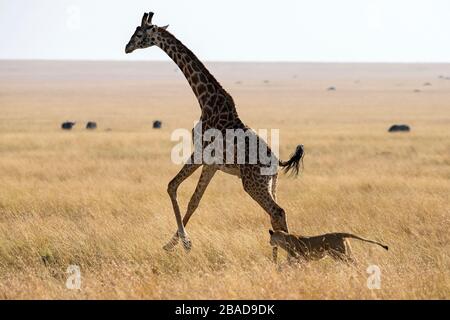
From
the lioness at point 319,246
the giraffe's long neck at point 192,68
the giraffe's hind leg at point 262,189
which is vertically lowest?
the lioness at point 319,246

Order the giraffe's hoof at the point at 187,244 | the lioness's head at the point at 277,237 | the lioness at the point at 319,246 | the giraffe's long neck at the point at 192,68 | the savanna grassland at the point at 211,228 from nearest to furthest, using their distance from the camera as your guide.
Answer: the savanna grassland at the point at 211,228 → the lioness at the point at 319,246 → the lioness's head at the point at 277,237 → the giraffe's hoof at the point at 187,244 → the giraffe's long neck at the point at 192,68

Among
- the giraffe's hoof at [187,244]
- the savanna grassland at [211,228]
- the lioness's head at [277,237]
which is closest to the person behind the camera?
the savanna grassland at [211,228]

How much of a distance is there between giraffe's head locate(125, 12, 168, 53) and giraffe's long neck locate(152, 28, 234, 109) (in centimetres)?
7

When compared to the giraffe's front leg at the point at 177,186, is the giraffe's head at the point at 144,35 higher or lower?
higher

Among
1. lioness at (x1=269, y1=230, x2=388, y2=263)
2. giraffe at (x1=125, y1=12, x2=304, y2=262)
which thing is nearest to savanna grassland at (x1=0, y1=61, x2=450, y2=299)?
lioness at (x1=269, y1=230, x2=388, y2=263)

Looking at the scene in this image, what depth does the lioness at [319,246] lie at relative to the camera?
7375mm

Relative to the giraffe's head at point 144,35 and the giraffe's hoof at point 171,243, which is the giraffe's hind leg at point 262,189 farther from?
the giraffe's head at point 144,35

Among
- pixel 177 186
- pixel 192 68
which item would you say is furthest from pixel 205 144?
pixel 192 68

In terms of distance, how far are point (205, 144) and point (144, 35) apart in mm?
1733

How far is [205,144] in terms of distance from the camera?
344 inches

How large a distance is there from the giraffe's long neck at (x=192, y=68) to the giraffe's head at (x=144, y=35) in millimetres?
73

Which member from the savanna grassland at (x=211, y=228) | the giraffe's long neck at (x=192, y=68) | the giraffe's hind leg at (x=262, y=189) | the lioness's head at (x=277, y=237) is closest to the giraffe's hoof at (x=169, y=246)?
the savanna grassland at (x=211, y=228)

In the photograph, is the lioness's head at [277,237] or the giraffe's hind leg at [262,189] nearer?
the lioness's head at [277,237]
